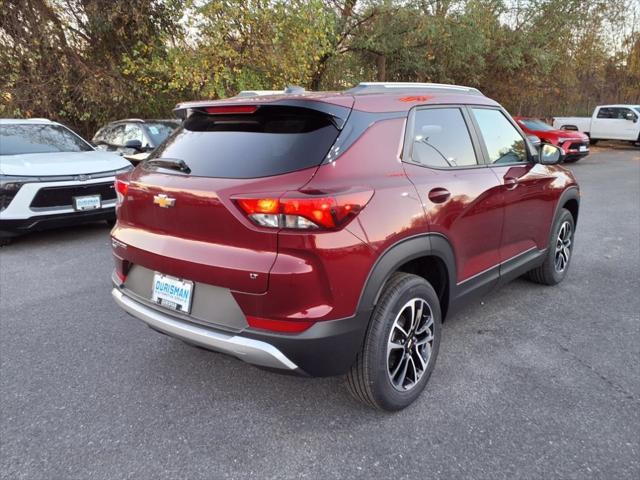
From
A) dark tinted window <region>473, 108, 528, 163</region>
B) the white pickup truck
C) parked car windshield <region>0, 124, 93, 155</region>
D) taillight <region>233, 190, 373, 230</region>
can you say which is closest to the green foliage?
parked car windshield <region>0, 124, 93, 155</region>

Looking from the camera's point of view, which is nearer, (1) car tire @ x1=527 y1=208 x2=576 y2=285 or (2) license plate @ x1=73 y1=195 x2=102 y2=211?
(1) car tire @ x1=527 y1=208 x2=576 y2=285

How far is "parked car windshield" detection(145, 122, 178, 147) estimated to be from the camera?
27.8 feet

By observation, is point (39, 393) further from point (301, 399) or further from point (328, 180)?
point (328, 180)

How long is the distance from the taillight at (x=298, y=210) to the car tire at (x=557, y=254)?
2.81 m

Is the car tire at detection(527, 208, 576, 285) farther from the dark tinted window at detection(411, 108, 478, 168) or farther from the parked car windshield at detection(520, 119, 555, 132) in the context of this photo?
the parked car windshield at detection(520, 119, 555, 132)

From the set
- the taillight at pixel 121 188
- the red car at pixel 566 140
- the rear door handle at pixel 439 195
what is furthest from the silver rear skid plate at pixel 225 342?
the red car at pixel 566 140

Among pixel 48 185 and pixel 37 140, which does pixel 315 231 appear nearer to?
pixel 48 185

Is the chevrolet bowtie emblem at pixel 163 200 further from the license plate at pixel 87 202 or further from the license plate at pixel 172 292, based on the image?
the license plate at pixel 87 202

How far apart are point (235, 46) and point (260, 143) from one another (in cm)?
868

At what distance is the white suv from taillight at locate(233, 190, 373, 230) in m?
4.54

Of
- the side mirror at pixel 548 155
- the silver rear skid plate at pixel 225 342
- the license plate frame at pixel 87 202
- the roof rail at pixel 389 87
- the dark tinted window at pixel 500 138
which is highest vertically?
the roof rail at pixel 389 87

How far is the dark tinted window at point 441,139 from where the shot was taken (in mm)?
2766

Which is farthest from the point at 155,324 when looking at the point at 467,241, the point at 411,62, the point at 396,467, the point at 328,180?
the point at 411,62

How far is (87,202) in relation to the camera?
234 inches
